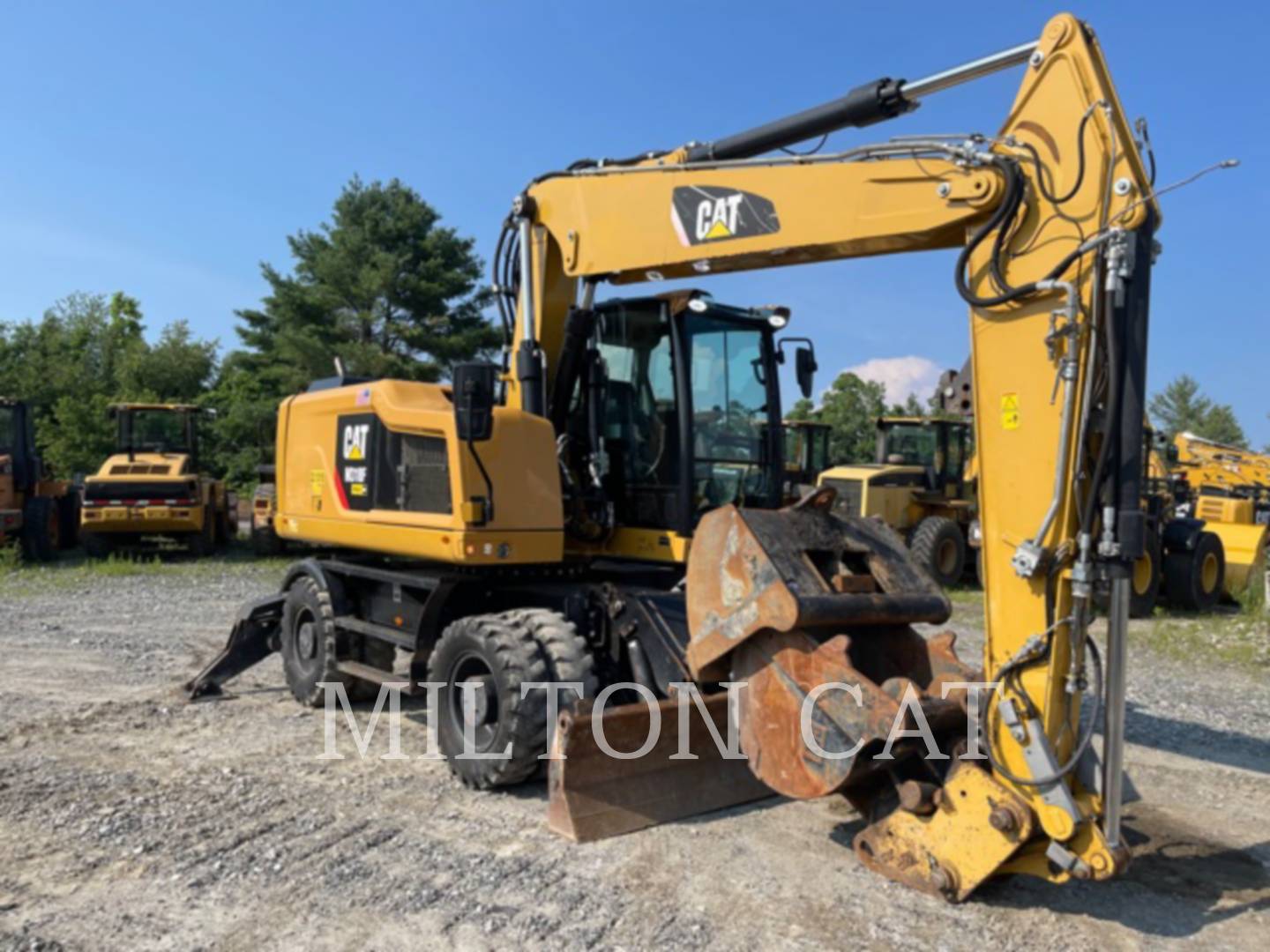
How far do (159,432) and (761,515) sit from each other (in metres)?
17.1

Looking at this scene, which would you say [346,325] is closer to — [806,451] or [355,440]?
[806,451]

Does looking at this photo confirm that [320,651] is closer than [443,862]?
No

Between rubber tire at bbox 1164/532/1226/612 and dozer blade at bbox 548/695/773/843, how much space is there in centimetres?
1066

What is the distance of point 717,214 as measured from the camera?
199 inches

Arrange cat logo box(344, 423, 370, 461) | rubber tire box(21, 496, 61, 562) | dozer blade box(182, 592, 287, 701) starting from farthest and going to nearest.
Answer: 1. rubber tire box(21, 496, 61, 562)
2. dozer blade box(182, 592, 287, 701)
3. cat logo box(344, 423, 370, 461)

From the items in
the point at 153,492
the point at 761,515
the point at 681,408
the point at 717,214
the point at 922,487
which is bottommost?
the point at 761,515

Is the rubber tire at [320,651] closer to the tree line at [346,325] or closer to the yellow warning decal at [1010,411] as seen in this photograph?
the yellow warning decal at [1010,411]

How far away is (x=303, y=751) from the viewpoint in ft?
20.0

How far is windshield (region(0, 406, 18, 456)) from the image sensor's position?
16.7 m

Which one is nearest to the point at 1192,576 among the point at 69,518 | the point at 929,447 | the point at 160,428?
the point at 929,447

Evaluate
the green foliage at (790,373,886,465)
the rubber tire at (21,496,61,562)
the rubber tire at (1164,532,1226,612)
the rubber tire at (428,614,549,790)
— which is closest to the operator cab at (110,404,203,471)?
the rubber tire at (21,496,61,562)

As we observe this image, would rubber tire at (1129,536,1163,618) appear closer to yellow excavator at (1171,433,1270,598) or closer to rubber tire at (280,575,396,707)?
yellow excavator at (1171,433,1270,598)

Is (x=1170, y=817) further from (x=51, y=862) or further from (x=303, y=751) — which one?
(x=51, y=862)

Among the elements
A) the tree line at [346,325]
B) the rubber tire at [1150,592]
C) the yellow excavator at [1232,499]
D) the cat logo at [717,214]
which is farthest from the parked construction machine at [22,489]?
the yellow excavator at [1232,499]
